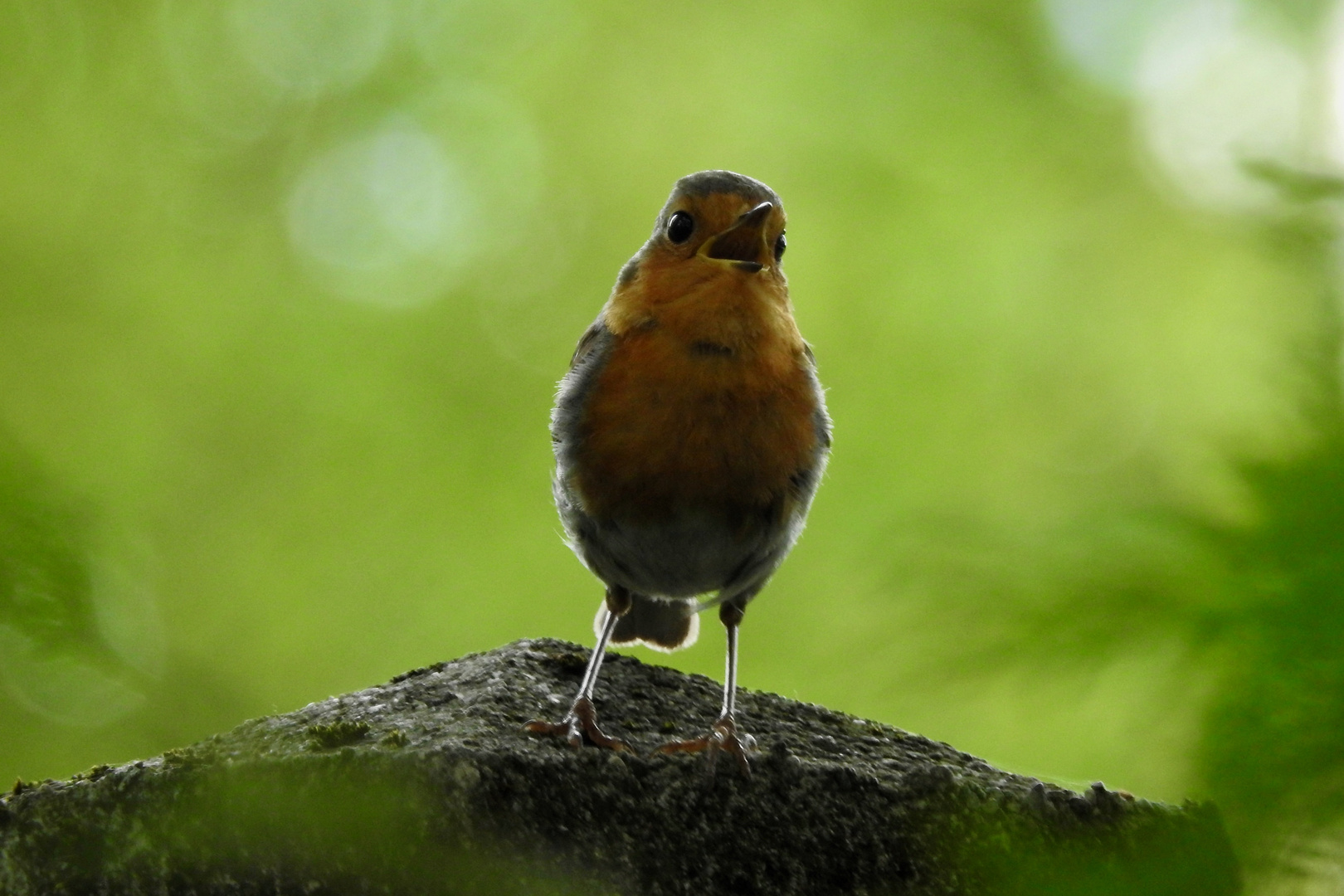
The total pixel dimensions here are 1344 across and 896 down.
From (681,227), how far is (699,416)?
0.78m

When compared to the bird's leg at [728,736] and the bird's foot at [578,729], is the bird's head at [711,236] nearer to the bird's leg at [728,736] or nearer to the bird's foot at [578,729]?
the bird's leg at [728,736]

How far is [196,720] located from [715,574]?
2.82 meters

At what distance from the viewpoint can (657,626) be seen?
4527mm

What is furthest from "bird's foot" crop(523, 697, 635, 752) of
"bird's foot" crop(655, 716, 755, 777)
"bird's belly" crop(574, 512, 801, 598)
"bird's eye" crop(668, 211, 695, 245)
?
"bird's eye" crop(668, 211, 695, 245)

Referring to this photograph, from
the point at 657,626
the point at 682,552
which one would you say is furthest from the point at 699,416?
the point at 657,626

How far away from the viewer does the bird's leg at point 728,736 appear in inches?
97.8

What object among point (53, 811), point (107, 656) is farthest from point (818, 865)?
point (107, 656)

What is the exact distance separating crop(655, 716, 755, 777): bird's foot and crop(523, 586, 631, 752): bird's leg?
13 cm

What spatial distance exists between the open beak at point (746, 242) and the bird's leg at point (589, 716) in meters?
1.17

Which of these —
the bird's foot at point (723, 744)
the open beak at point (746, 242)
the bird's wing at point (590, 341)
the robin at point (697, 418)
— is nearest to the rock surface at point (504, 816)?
the bird's foot at point (723, 744)

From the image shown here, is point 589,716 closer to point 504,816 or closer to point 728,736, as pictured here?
point 728,736

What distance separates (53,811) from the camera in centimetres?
197

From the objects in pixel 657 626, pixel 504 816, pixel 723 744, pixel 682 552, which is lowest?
pixel 504 816

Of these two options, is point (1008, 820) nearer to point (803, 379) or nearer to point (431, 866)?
point (431, 866)
